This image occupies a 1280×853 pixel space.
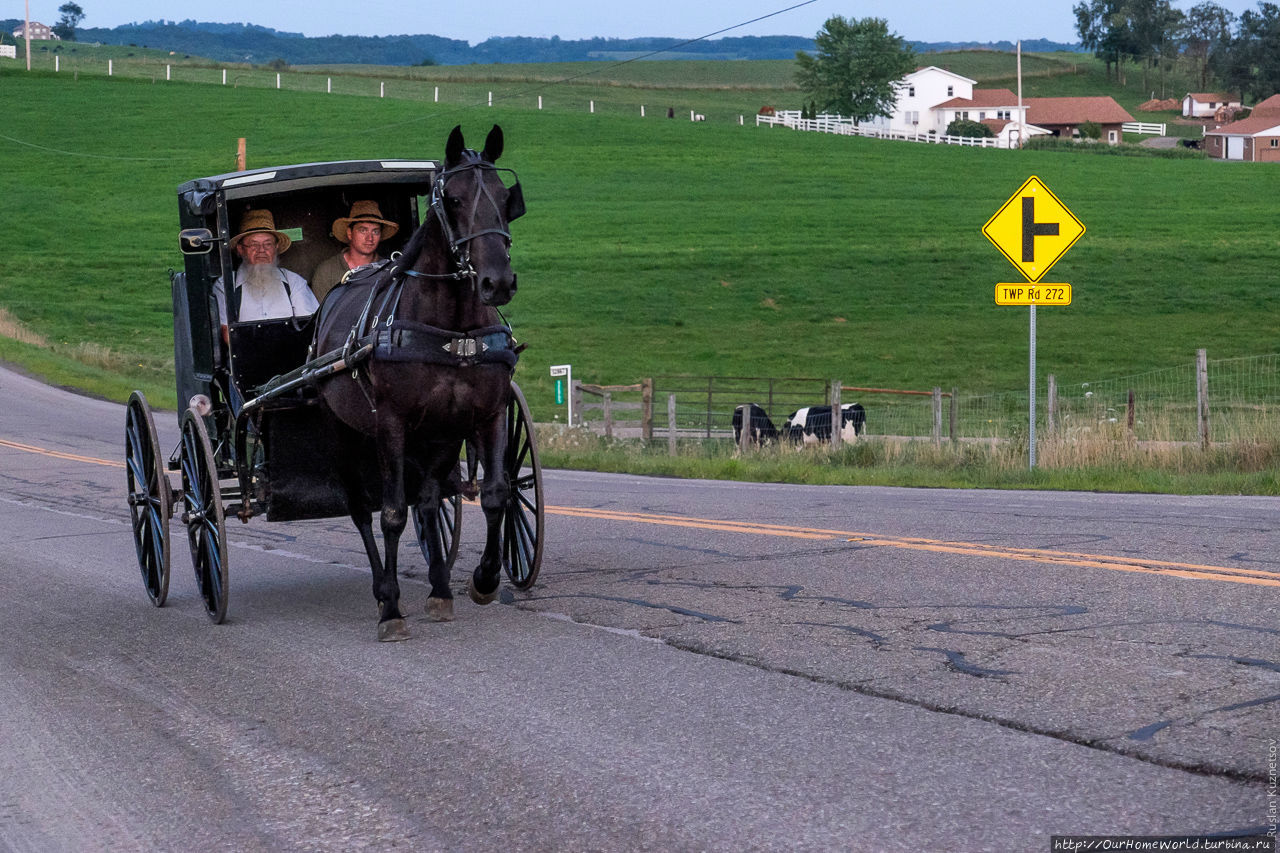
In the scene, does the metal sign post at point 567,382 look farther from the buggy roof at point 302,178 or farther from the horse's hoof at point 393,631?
the horse's hoof at point 393,631

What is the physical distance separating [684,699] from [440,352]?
2245 mm

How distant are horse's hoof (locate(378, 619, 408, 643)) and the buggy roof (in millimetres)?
2753

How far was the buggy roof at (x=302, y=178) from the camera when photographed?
850cm

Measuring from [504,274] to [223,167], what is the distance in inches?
2301

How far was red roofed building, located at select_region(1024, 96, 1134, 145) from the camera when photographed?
129875mm

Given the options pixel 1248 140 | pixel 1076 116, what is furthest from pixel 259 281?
pixel 1076 116

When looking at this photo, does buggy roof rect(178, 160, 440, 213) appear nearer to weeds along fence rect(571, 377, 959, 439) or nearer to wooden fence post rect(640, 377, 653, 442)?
weeds along fence rect(571, 377, 959, 439)

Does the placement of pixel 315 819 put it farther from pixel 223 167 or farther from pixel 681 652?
pixel 223 167

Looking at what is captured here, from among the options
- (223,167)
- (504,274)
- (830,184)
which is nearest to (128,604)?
(504,274)

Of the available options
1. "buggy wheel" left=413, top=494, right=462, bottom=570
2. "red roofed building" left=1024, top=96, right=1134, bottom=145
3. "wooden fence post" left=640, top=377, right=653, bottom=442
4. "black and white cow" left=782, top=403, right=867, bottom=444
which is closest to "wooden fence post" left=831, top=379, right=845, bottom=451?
"black and white cow" left=782, top=403, right=867, bottom=444

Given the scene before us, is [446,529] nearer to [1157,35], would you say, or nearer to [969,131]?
[969,131]

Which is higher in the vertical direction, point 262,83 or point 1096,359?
point 262,83

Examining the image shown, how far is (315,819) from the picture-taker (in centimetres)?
470

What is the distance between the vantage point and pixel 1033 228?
16.9 metres
